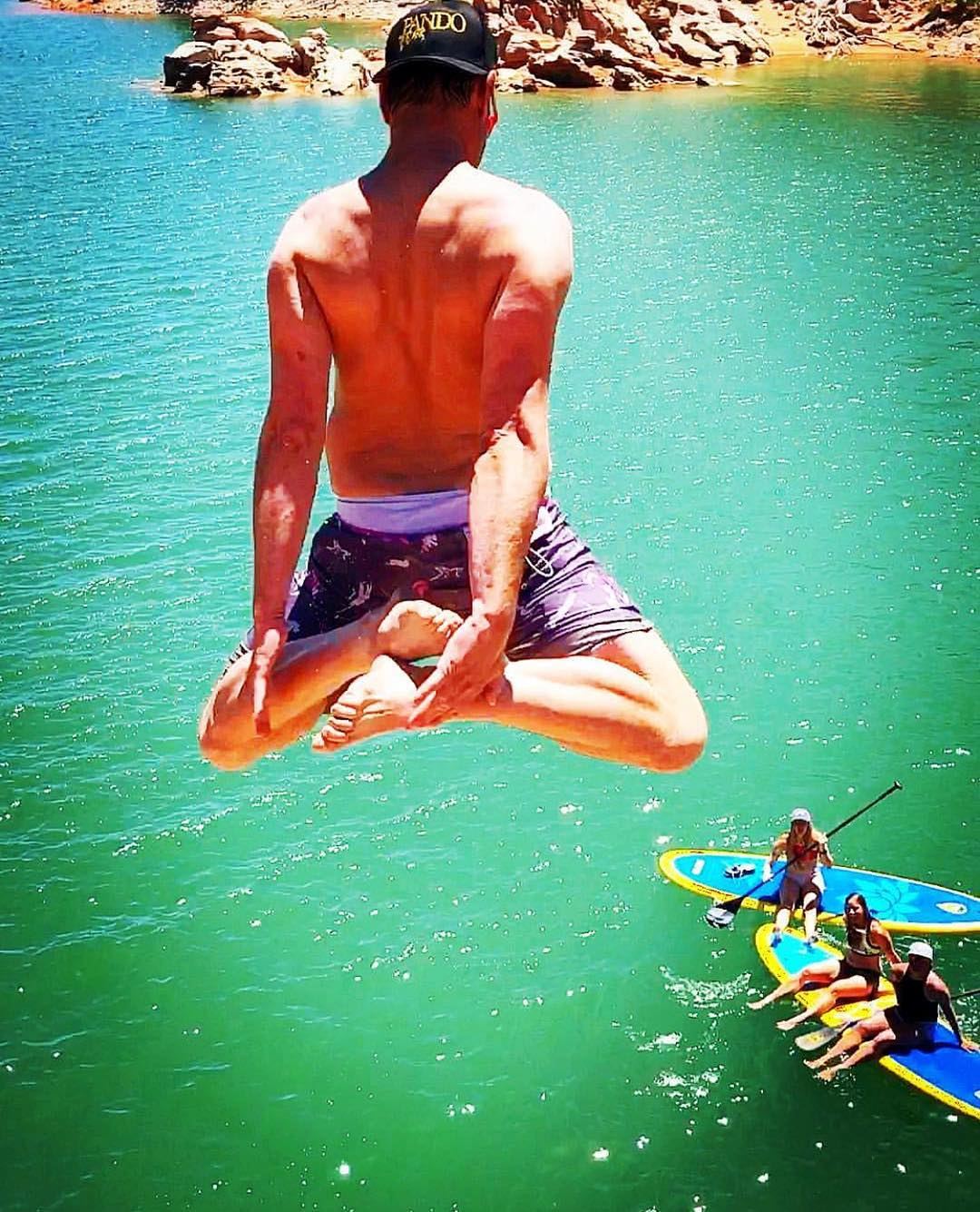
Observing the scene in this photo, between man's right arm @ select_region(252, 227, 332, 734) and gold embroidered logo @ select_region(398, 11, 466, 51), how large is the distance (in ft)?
1.89

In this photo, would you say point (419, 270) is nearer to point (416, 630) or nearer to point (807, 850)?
point (416, 630)

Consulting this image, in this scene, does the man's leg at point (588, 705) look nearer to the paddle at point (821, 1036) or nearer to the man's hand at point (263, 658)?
the man's hand at point (263, 658)

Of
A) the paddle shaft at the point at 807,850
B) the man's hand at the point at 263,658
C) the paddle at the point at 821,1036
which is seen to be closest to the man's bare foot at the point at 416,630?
the man's hand at the point at 263,658

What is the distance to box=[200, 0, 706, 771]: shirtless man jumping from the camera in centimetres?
399

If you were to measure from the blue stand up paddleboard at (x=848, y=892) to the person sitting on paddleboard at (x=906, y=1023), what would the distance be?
3.71ft

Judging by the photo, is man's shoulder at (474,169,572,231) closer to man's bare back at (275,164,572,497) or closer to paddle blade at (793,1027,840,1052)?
man's bare back at (275,164,572,497)

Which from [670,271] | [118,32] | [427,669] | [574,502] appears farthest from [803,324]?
[118,32]

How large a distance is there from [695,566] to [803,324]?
887 cm

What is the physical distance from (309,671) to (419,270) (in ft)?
3.79

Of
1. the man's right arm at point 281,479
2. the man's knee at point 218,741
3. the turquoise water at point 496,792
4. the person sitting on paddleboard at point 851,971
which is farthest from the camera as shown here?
the person sitting on paddleboard at point 851,971

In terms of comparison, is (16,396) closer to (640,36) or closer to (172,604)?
(172,604)

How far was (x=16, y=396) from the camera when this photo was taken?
23078mm

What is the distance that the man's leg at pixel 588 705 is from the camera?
13.1 ft

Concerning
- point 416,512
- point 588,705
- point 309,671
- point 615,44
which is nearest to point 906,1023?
point 588,705
